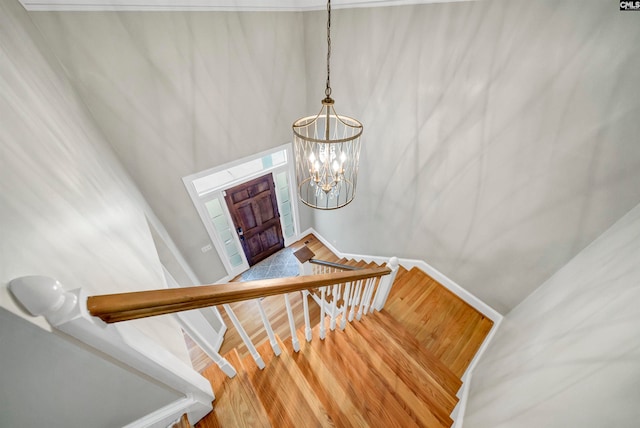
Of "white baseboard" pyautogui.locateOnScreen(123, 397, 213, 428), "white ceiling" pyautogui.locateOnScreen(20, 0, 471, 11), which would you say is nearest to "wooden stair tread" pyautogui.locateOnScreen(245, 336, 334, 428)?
"white baseboard" pyautogui.locateOnScreen(123, 397, 213, 428)

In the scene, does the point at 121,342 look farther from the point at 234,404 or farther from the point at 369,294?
the point at 369,294

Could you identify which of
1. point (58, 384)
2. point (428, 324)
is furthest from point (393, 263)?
point (58, 384)

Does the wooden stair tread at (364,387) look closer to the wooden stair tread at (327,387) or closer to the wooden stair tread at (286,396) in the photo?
the wooden stair tread at (327,387)

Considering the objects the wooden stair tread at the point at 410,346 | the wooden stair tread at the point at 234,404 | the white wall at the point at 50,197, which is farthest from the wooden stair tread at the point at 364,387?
the white wall at the point at 50,197

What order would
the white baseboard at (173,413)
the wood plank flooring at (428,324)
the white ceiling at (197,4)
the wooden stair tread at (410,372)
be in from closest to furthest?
1. the white baseboard at (173,413)
2. the wooden stair tread at (410,372)
3. the white ceiling at (197,4)
4. the wood plank flooring at (428,324)

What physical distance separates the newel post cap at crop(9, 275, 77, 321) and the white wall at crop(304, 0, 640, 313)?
248 centimetres

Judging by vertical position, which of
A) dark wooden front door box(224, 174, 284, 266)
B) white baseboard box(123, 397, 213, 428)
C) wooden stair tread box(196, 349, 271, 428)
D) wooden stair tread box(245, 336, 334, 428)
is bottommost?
dark wooden front door box(224, 174, 284, 266)

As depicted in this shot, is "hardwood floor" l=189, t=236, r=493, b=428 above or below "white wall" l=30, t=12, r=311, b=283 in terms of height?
below

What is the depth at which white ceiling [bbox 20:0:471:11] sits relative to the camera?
5.94 feet

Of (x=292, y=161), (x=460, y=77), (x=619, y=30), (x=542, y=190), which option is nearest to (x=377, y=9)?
(x=460, y=77)

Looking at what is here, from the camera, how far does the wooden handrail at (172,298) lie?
0.63 metres

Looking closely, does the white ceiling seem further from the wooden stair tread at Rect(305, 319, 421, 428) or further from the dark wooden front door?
the wooden stair tread at Rect(305, 319, 421, 428)

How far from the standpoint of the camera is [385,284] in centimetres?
226

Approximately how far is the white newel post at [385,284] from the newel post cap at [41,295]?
1.85 meters
